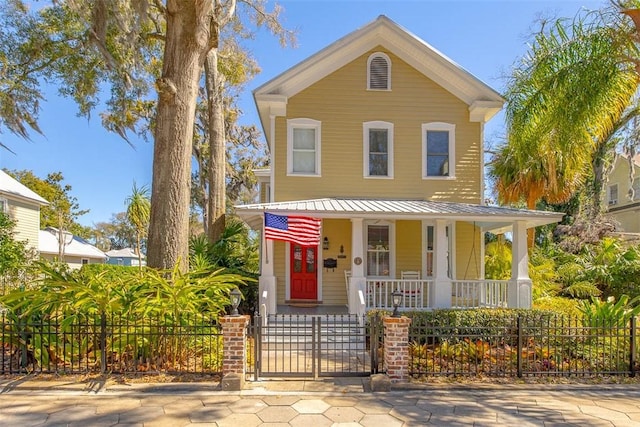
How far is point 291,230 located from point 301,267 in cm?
280

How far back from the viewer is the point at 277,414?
516cm

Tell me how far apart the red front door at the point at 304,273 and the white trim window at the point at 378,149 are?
2962 millimetres

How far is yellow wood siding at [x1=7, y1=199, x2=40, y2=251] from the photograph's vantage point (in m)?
20.2

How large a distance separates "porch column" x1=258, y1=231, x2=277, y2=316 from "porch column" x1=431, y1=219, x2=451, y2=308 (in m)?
4.02

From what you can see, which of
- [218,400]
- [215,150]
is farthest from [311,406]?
[215,150]

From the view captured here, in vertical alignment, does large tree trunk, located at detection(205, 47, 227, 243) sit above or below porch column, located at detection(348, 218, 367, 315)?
above

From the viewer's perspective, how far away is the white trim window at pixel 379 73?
11.9 m

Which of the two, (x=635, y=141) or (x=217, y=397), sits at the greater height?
(x=635, y=141)

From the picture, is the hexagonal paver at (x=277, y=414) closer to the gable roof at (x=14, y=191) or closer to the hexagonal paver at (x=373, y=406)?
the hexagonal paver at (x=373, y=406)

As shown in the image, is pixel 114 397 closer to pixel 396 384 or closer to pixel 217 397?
pixel 217 397

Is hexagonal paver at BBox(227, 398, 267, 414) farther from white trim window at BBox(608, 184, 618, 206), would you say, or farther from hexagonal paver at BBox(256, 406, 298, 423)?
white trim window at BBox(608, 184, 618, 206)

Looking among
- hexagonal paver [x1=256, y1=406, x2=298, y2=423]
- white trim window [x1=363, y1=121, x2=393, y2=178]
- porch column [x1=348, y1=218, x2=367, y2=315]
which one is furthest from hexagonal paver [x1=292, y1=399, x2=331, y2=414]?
white trim window [x1=363, y1=121, x2=393, y2=178]

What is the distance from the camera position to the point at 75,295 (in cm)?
646

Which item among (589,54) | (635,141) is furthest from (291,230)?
(635,141)
